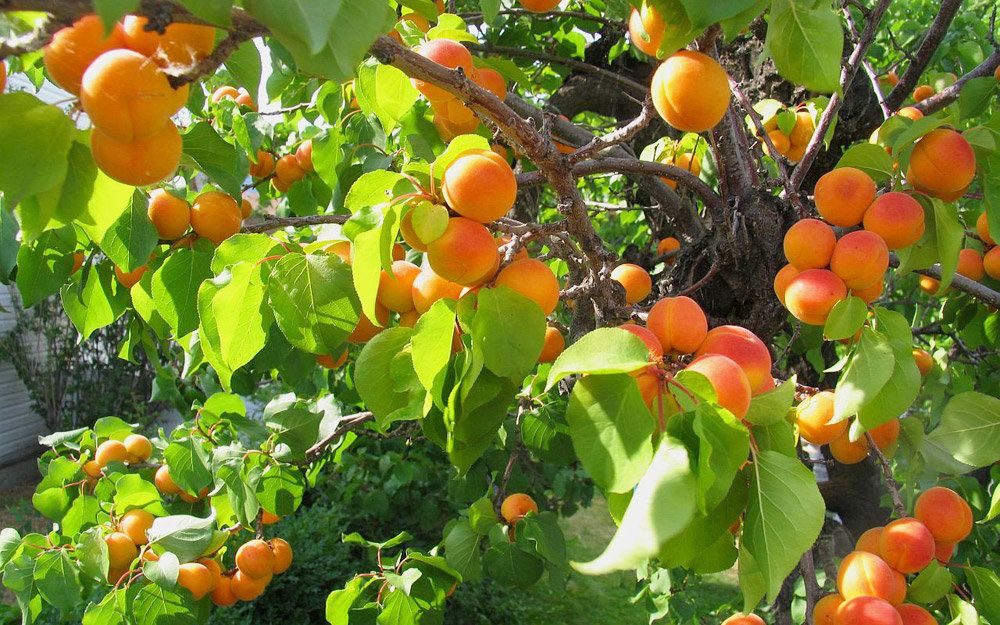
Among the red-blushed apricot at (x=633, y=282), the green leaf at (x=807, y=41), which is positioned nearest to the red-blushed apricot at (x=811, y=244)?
the green leaf at (x=807, y=41)

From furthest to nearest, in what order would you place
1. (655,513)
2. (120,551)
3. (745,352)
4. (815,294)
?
(120,551), (815,294), (745,352), (655,513)

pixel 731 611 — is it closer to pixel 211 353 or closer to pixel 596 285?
pixel 596 285

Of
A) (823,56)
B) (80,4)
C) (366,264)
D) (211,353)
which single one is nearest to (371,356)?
(366,264)

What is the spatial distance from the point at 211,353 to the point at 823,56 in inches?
33.5

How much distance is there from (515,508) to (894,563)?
0.83m

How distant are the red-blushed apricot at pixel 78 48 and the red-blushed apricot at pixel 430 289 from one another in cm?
38

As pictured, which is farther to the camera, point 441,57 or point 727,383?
point 441,57

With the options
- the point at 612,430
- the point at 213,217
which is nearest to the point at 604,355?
the point at 612,430

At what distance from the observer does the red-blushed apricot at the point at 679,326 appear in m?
0.79

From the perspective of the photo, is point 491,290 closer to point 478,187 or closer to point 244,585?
point 478,187

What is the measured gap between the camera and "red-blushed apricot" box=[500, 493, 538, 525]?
1.65 meters

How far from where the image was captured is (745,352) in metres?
0.75

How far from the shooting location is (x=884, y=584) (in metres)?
1.00

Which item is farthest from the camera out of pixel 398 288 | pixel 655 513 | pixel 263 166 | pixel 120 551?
pixel 263 166
